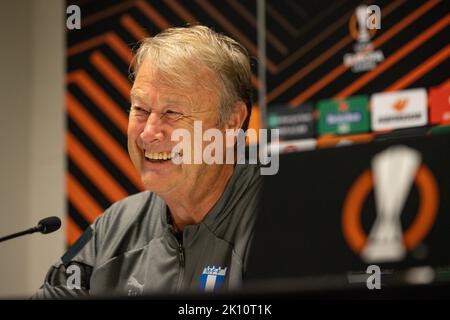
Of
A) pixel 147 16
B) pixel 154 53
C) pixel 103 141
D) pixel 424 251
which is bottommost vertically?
pixel 424 251

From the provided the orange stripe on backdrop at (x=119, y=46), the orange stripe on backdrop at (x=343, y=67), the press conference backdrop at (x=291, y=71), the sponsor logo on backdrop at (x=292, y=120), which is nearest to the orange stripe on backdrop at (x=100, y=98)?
the press conference backdrop at (x=291, y=71)

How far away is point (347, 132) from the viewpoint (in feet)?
9.20

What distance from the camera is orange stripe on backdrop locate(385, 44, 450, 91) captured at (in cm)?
262

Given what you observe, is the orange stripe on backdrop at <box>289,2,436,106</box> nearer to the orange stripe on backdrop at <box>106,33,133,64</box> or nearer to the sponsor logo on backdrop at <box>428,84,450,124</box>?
the sponsor logo on backdrop at <box>428,84,450,124</box>

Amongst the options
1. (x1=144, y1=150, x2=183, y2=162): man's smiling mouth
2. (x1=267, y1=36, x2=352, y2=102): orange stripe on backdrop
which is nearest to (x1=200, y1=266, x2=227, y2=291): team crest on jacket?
(x1=144, y1=150, x2=183, y2=162): man's smiling mouth

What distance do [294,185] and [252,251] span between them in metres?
0.57

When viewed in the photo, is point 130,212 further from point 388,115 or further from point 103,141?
point 388,115

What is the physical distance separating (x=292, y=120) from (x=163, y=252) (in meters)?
1.16

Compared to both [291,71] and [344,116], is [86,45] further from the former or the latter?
[344,116]

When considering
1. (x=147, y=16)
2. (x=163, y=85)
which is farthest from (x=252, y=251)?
(x=147, y=16)

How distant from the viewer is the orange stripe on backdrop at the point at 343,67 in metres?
2.69

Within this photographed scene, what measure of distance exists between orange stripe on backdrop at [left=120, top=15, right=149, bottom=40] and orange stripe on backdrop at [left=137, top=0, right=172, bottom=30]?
4cm

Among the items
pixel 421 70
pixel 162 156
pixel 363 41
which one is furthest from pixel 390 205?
pixel 162 156

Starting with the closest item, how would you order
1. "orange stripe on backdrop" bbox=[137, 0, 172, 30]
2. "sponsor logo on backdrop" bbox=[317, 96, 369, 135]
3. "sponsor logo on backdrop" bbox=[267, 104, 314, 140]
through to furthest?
1. "orange stripe on backdrop" bbox=[137, 0, 172, 30]
2. "sponsor logo on backdrop" bbox=[317, 96, 369, 135]
3. "sponsor logo on backdrop" bbox=[267, 104, 314, 140]
